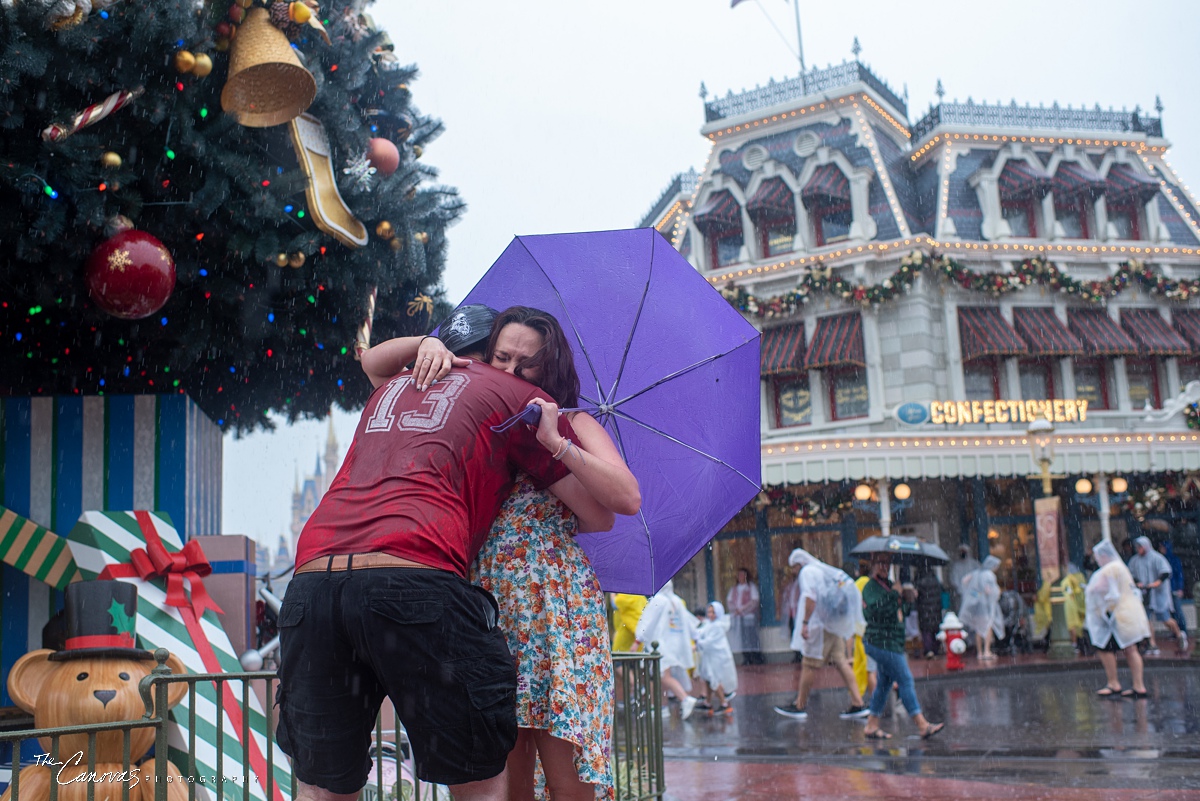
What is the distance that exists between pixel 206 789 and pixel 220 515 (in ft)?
12.2

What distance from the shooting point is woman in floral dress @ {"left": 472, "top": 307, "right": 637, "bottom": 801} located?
8.61 feet

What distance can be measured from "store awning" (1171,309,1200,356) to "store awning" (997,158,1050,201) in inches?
164

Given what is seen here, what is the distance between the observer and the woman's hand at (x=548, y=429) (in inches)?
99.0

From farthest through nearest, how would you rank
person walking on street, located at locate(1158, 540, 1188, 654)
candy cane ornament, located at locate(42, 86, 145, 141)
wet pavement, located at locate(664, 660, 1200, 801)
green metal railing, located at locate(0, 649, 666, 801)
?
1. person walking on street, located at locate(1158, 540, 1188, 654)
2. wet pavement, located at locate(664, 660, 1200, 801)
3. candy cane ornament, located at locate(42, 86, 145, 141)
4. green metal railing, located at locate(0, 649, 666, 801)

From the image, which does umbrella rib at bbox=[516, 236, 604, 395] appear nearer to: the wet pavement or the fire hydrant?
the wet pavement

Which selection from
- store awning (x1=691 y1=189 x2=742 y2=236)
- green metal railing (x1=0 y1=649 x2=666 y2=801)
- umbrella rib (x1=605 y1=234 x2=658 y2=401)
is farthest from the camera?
store awning (x1=691 y1=189 x2=742 y2=236)

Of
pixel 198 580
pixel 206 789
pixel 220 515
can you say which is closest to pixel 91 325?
pixel 198 580

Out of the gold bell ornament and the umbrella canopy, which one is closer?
the gold bell ornament

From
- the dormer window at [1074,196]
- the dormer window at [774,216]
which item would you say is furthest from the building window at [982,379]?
the dormer window at [774,216]

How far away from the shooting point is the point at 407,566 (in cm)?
219

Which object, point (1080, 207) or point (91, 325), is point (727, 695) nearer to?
point (91, 325)

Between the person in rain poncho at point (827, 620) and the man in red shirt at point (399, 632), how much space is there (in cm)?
881

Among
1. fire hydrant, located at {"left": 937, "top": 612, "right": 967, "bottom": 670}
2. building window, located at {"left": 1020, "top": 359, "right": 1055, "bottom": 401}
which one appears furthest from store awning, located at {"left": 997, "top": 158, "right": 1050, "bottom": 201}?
fire hydrant, located at {"left": 937, "top": 612, "right": 967, "bottom": 670}

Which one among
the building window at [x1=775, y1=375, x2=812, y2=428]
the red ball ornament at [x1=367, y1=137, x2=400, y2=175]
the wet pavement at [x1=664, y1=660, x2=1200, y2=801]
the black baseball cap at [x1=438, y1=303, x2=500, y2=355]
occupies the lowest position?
the wet pavement at [x1=664, y1=660, x2=1200, y2=801]
